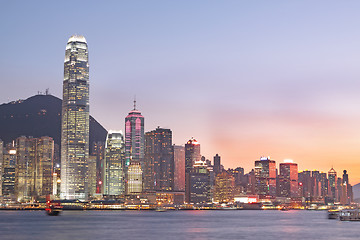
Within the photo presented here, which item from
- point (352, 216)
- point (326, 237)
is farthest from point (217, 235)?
point (352, 216)

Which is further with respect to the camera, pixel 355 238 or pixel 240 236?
pixel 240 236

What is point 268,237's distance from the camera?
136625mm

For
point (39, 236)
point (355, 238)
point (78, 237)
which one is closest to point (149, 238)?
point (78, 237)

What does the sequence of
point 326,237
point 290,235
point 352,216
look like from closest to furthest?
point 326,237 → point 290,235 → point 352,216

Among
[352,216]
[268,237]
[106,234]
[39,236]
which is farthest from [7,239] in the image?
[352,216]

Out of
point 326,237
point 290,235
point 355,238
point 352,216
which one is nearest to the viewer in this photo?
point 355,238

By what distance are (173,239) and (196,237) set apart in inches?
306

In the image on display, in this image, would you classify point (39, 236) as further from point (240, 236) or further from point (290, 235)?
point (290, 235)

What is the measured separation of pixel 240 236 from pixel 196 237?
1179cm

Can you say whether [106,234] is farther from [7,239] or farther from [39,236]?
[7,239]

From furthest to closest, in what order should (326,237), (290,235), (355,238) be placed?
(290,235) → (326,237) → (355,238)

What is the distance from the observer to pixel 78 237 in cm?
12962

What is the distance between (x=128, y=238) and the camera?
431 ft

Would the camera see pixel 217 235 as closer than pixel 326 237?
No
